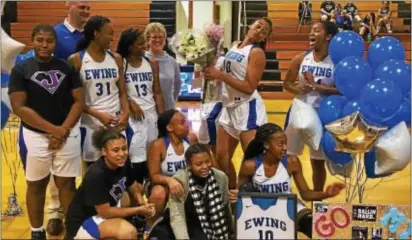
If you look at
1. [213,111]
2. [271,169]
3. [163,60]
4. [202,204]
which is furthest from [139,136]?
[271,169]

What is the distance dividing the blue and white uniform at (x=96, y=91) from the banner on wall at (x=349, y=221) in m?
1.32

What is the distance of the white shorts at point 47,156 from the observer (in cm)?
356

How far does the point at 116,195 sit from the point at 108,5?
9.85m

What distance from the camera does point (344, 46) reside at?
3834 mm

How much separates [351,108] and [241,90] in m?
0.77

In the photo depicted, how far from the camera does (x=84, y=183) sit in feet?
10.6

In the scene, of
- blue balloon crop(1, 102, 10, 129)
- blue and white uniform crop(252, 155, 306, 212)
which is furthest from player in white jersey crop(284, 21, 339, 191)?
blue balloon crop(1, 102, 10, 129)

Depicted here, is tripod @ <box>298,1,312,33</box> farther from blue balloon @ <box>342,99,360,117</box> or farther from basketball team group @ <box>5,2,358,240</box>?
blue balloon @ <box>342,99,360,117</box>

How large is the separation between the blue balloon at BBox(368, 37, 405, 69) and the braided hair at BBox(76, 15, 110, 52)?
5.09 ft

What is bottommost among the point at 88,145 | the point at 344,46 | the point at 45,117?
the point at 88,145

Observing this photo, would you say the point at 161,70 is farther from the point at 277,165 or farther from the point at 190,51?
the point at 277,165

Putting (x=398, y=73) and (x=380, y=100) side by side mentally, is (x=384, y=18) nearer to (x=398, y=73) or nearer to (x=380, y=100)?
(x=398, y=73)

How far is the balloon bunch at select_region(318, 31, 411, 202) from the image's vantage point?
11.6ft

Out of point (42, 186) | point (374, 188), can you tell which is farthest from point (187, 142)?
point (374, 188)
